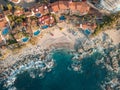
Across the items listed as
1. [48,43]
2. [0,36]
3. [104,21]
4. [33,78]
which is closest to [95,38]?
[104,21]

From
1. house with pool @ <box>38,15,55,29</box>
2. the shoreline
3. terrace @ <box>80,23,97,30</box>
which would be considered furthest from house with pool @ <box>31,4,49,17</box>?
terrace @ <box>80,23,97,30</box>

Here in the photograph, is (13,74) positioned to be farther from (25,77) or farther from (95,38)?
(95,38)

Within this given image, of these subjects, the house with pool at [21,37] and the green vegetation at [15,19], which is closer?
the house with pool at [21,37]

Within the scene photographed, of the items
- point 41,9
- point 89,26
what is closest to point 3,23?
point 41,9

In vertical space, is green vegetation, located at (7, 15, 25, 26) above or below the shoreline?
above

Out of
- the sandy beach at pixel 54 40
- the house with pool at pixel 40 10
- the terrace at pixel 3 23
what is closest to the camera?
the terrace at pixel 3 23

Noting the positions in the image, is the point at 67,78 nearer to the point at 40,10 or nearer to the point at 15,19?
the point at 40,10

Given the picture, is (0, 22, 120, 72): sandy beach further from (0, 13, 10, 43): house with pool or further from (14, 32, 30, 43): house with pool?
(0, 13, 10, 43): house with pool

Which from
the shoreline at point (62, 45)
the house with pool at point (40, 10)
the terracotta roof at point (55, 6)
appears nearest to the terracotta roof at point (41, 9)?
the house with pool at point (40, 10)

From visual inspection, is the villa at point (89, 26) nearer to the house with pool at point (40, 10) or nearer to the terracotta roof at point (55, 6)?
the terracotta roof at point (55, 6)
